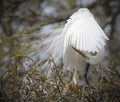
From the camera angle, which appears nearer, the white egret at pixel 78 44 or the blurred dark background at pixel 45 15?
the white egret at pixel 78 44

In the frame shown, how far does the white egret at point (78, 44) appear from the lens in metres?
4.70

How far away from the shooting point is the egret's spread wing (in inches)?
183

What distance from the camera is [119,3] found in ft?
29.3

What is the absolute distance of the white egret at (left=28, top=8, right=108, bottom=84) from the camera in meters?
4.70

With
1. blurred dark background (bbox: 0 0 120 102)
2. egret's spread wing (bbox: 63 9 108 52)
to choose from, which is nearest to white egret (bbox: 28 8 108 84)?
egret's spread wing (bbox: 63 9 108 52)

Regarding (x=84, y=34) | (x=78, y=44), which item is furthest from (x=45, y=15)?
(x=78, y=44)

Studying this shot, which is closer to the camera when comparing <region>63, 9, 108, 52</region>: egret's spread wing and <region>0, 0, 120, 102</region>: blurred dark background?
<region>63, 9, 108, 52</region>: egret's spread wing

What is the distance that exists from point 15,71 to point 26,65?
0.81 ft

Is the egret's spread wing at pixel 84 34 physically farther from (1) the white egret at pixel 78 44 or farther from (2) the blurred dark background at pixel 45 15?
(2) the blurred dark background at pixel 45 15

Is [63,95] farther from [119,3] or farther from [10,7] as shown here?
[119,3]

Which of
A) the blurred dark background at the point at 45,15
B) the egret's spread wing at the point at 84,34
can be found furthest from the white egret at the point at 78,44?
the blurred dark background at the point at 45,15

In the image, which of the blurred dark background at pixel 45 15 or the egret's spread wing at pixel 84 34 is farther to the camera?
the blurred dark background at pixel 45 15

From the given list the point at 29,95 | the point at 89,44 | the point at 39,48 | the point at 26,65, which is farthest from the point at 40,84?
the point at 39,48

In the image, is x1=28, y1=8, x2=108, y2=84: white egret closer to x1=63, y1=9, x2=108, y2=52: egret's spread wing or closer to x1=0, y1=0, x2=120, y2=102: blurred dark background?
x1=63, y1=9, x2=108, y2=52: egret's spread wing
